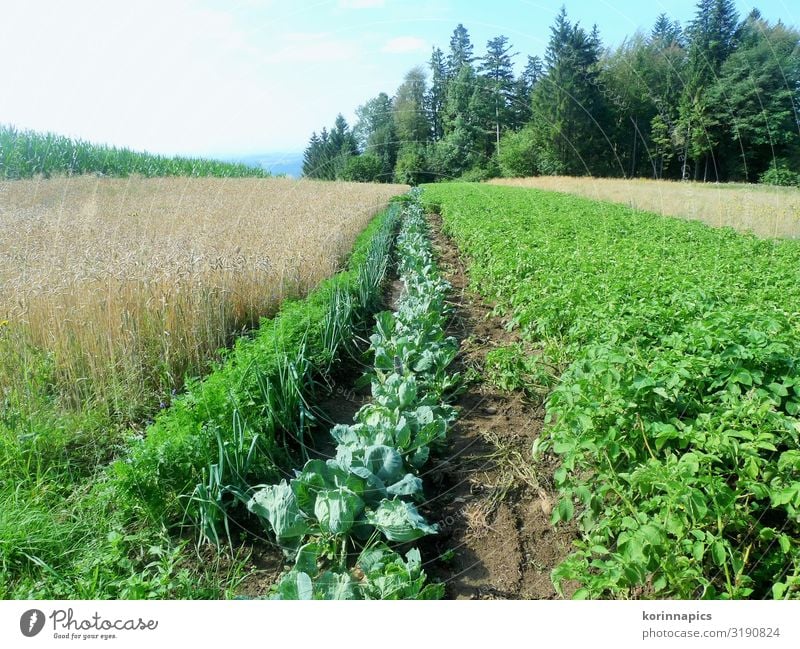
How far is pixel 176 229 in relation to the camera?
853 centimetres

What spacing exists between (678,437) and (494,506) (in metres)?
1.17

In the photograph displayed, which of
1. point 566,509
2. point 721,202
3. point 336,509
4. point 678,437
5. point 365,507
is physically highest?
point 721,202

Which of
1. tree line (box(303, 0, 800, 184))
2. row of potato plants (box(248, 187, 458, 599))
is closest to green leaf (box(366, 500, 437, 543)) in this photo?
row of potato plants (box(248, 187, 458, 599))

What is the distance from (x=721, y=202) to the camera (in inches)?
463

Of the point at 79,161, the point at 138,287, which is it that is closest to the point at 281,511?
the point at 138,287

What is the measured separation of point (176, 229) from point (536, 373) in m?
6.56

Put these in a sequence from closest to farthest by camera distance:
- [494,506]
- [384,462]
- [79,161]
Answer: [384,462] → [494,506] → [79,161]

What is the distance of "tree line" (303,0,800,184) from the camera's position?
6.40 meters

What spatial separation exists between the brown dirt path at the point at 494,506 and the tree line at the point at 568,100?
3.11 m

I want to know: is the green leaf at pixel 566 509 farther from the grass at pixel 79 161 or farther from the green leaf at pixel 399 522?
the grass at pixel 79 161

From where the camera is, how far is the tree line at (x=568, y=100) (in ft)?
21.0

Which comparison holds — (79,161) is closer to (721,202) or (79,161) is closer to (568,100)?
(568,100)

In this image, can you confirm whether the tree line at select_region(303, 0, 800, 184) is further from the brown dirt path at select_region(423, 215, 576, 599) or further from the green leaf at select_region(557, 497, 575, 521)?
the green leaf at select_region(557, 497, 575, 521)
